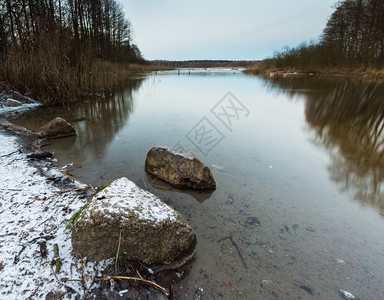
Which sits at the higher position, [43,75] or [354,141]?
[43,75]

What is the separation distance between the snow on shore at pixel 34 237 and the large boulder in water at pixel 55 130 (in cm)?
207

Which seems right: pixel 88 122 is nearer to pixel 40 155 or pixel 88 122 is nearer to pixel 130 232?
pixel 40 155

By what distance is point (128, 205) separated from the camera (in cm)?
172

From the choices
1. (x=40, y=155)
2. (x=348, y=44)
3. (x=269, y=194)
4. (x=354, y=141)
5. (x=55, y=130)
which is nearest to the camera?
(x=269, y=194)

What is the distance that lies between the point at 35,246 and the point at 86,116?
19.9ft

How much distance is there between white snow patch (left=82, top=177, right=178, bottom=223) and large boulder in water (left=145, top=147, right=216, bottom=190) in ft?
3.26

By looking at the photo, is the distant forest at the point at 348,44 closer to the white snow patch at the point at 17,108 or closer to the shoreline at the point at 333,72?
the shoreline at the point at 333,72

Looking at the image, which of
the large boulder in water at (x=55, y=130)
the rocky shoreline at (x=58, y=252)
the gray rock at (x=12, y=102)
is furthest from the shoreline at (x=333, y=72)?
the gray rock at (x=12, y=102)

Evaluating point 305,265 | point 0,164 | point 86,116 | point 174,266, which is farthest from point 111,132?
point 305,265

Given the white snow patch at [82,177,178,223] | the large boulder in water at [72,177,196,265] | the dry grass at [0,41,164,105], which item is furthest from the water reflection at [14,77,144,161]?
the large boulder in water at [72,177,196,265]

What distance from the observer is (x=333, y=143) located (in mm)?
4930

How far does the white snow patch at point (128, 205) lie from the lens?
164cm

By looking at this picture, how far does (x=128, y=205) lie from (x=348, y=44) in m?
37.0

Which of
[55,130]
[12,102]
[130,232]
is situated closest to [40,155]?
[55,130]
